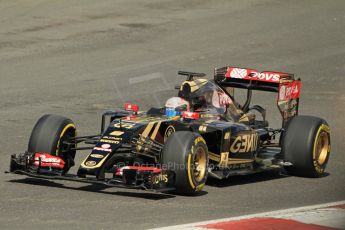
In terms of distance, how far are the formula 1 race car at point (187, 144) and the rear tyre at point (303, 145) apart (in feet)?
0.04

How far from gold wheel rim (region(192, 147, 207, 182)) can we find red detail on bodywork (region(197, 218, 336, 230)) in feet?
4.95

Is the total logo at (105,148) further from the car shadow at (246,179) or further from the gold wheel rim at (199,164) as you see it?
the car shadow at (246,179)

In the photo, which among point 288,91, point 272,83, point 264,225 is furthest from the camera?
point 272,83

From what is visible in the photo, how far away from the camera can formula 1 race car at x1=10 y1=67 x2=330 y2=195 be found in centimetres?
1131

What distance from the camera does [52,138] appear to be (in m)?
12.2

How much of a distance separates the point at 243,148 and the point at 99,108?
21.8 ft

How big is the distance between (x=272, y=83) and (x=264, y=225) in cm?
448

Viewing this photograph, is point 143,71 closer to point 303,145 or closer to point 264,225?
point 303,145

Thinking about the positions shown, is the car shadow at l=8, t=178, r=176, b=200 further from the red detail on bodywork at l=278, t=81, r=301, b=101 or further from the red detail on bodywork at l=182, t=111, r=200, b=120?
the red detail on bodywork at l=278, t=81, r=301, b=101

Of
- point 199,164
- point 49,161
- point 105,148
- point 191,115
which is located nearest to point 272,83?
point 191,115

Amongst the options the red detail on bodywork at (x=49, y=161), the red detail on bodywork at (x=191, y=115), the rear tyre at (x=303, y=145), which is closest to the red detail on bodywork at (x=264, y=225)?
the red detail on bodywork at (x=191, y=115)

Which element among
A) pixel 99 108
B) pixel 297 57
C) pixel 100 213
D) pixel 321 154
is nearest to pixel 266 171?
pixel 321 154

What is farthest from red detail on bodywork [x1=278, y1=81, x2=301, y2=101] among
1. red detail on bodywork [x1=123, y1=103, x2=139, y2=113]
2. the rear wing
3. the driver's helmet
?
red detail on bodywork [x1=123, y1=103, x2=139, y2=113]

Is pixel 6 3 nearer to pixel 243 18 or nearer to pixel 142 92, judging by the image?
pixel 243 18
